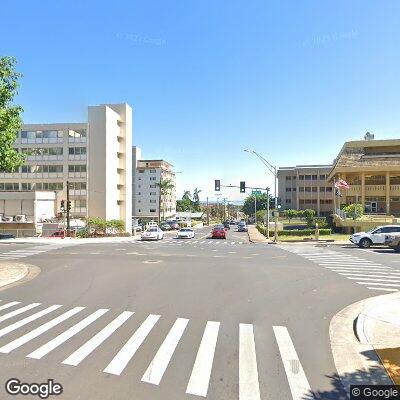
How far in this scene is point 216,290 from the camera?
14266 mm

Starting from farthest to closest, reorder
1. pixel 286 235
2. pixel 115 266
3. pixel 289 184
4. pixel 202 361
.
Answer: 1. pixel 289 184
2. pixel 286 235
3. pixel 115 266
4. pixel 202 361

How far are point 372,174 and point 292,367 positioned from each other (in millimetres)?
54564

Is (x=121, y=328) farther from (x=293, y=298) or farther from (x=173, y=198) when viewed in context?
(x=173, y=198)

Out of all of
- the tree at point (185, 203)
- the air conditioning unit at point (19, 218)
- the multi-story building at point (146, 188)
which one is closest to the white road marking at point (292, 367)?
the air conditioning unit at point (19, 218)

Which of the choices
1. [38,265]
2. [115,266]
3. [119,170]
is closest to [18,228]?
[119,170]

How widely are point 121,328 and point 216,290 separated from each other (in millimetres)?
5373

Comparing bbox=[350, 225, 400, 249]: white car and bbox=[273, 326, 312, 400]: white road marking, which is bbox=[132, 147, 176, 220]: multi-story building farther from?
bbox=[273, 326, 312, 400]: white road marking

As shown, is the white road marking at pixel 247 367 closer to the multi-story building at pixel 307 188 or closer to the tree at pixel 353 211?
the tree at pixel 353 211

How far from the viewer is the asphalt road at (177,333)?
654 centimetres

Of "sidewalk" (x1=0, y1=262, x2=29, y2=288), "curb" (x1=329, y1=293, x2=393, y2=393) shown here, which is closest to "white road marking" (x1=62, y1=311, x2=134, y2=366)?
"curb" (x1=329, y1=293, x2=393, y2=393)

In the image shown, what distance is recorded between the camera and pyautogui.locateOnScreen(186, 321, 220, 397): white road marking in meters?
6.35

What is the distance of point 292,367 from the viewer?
724 centimetres

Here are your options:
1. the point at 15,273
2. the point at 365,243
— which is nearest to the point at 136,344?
the point at 15,273

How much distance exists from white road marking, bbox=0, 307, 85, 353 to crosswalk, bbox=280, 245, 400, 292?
1111 cm
